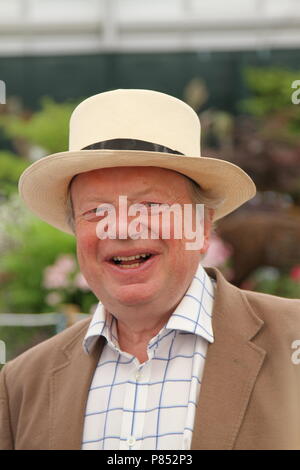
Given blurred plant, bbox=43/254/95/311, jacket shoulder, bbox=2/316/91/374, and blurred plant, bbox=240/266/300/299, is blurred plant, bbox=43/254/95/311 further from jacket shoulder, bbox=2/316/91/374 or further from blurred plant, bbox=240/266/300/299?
jacket shoulder, bbox=2/316/91/374

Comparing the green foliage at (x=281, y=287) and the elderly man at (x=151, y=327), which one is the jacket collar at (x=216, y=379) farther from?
the green foliage at (x=281, y=287)

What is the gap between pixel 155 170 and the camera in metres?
1.97

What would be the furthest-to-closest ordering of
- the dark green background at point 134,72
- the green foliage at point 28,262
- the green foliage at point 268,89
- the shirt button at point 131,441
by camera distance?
the dark green background at point 134,72, the green foliage at point 268,89, the green foliage at point 28,262, the shirt button at point 131,441

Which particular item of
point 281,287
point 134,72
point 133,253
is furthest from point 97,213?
point 134,72

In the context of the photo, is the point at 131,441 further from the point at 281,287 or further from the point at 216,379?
the point at 281,287

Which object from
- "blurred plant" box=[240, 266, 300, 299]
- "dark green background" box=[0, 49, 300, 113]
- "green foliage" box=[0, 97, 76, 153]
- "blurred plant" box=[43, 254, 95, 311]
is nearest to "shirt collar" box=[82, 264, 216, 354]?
"blurred plant" box=[43, 254, 95, 311]

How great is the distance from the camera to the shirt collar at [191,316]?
6.38 ft

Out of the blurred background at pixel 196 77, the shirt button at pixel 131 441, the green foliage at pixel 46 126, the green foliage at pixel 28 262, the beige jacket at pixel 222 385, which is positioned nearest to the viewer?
the beige jacket at pixel 222 385

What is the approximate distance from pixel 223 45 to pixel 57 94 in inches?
113

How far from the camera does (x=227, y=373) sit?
1.85 m

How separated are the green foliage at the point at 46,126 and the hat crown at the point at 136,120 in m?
6.56

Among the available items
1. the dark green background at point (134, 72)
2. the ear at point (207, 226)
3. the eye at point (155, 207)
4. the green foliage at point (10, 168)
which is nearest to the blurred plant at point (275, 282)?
the green foliage at point (10, 168)

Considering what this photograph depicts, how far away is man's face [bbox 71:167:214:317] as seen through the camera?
1910mm

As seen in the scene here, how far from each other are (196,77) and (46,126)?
3.00 meters
